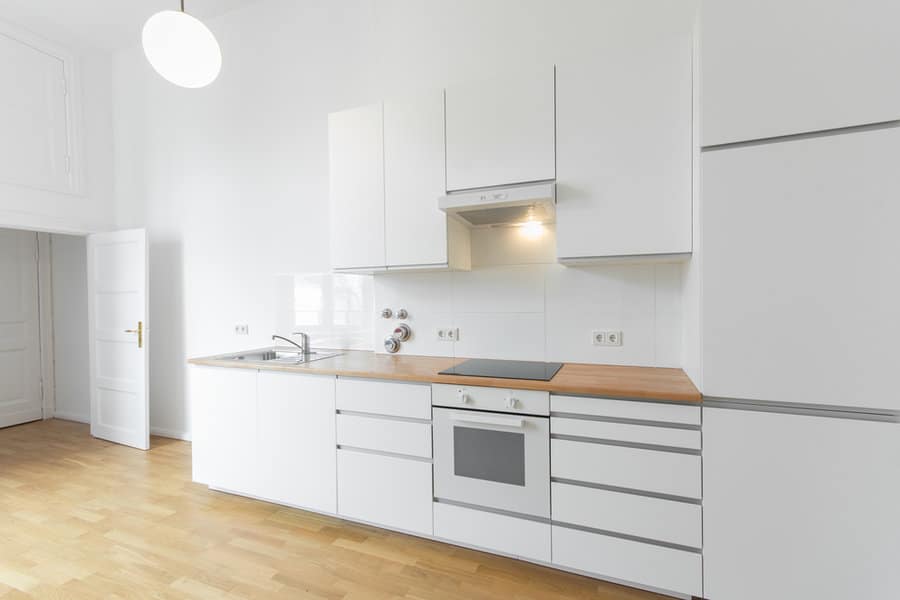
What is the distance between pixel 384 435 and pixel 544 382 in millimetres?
891

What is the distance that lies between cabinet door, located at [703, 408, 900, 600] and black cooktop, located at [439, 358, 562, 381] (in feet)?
2.33

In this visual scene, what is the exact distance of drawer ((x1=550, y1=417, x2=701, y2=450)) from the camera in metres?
1.61

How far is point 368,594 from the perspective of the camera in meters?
1.76

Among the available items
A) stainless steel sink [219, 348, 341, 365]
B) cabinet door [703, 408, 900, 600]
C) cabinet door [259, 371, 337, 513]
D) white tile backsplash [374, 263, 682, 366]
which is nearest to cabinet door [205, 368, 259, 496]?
cabinet door [259, 371, 337, 513]

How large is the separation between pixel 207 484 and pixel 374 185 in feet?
7.56

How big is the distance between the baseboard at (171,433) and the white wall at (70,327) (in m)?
1.27

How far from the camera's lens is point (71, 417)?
458cm

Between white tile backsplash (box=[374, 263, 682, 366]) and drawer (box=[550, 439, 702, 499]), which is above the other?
white tile backsplash (box=[374, 263, 682, 366])

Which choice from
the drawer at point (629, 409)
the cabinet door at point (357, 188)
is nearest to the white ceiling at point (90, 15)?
the cabinet door at point (357, 188)

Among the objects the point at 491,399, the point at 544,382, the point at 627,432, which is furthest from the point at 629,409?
the point at 491,399

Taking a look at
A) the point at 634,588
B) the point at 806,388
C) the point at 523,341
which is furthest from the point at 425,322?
the point at 806,388

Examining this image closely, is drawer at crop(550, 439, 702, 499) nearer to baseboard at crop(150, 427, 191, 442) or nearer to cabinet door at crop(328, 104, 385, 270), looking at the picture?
cabinet door at crop(328, 104, 385, 270)

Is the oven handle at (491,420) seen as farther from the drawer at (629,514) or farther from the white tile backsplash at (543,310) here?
the white tile backsplash at (543,310)

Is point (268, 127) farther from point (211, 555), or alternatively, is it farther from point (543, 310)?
point (211, 555)
